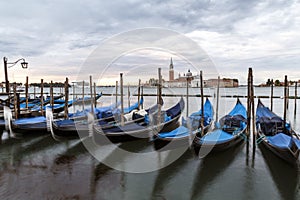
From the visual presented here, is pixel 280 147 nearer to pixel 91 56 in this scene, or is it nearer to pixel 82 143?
pixel 91 56

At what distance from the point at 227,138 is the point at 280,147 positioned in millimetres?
1108

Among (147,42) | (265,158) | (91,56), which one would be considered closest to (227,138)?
(265,158)

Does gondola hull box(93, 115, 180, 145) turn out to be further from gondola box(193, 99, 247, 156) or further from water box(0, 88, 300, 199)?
gondola box(193, 99, 247, 156)

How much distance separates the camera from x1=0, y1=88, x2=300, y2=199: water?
3760 millimetres

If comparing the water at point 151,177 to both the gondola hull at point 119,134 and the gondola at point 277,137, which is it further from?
the gondola hull at point 119,134

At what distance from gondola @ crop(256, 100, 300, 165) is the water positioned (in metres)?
0.28

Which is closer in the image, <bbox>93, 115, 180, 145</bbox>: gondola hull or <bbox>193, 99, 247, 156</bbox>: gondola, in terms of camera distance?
<bbox>193, 99, 247, 156</bbox>: gondola

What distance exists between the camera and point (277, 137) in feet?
16.7

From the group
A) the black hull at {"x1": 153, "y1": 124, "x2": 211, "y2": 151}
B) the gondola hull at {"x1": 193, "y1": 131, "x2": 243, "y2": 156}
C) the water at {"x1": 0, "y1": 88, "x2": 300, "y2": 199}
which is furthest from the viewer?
the black hull at {"x1": 153, "y1": 124, "x2": 211, "y2": 151}

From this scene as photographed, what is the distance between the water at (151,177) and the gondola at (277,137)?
279mm

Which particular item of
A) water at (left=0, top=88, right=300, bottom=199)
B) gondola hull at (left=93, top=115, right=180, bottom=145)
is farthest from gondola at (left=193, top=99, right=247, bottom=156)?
gondola hull at (left=93, top=115, right=180, bottom=145)

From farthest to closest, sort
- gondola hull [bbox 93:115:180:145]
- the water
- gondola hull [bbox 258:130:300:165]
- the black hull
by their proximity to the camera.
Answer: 1. gondola hull [bbox 93:115:180:145]
2. the black hull
3. gondola hull [bbox 258:130:300:165]
4. the water

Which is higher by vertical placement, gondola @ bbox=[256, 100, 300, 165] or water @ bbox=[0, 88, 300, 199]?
gondola @ bbox=[256, 100, 300, 165]

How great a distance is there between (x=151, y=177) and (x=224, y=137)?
2.06 meters
